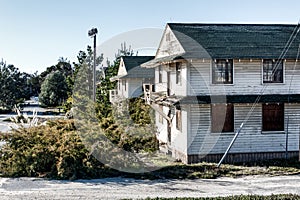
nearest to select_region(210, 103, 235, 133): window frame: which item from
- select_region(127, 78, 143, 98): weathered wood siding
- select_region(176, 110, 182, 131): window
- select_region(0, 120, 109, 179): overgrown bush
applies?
select_region(176, 110, 182, 131): window

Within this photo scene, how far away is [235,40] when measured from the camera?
19328 mm

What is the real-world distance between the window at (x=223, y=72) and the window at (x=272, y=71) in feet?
5.43

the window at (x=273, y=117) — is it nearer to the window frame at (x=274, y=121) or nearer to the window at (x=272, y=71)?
the window frame at (x=274, y=121)

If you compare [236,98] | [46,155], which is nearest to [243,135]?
[236,98]

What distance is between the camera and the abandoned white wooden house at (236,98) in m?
17.6

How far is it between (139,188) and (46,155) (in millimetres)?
4468

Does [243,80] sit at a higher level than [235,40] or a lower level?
lower

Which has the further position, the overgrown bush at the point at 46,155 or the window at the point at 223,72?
the window at the point at 223,72

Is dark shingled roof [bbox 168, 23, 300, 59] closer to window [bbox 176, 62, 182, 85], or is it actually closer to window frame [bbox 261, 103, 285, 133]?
window [bbox 176, 62, 182, 85]

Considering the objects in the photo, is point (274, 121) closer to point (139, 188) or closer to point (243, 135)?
point (243, 135)

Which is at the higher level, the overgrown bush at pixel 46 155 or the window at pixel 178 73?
the window at pixel 178 73

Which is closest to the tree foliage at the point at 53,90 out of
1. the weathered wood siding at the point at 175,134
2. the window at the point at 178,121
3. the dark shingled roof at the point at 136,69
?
the dark shingled roof at the point at 136,69

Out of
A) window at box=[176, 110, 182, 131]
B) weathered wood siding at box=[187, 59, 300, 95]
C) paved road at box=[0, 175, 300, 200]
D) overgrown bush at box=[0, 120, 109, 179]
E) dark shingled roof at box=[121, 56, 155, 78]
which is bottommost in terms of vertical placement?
paved road at box=[0, 175, 300, 200]

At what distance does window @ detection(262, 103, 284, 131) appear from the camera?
1822 centimetres
